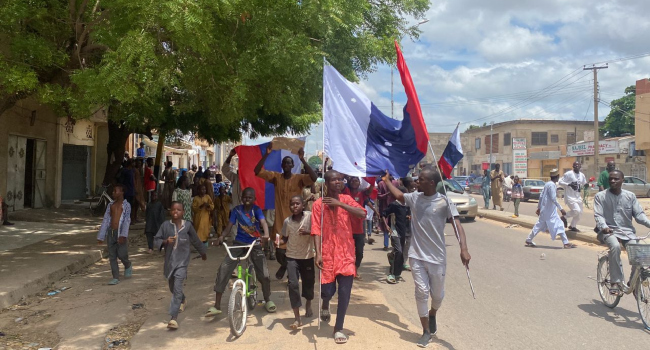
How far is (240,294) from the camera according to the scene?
531 cm

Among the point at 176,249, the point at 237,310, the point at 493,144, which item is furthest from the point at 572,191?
the point at 493,144

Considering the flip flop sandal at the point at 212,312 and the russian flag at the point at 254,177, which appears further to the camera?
the russian flag at the point at 254,177

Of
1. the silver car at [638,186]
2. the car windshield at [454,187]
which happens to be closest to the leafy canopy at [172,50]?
the car windshield at [454,187]

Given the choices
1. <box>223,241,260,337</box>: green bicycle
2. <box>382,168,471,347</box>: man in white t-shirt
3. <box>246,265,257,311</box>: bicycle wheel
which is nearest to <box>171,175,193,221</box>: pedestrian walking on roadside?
<box>246,265,257,311</box>: bicycle wheel

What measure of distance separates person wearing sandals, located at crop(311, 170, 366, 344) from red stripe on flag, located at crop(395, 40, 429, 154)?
1097mm

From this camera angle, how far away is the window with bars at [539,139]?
55.8m

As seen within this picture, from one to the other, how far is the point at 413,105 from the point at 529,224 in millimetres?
11323

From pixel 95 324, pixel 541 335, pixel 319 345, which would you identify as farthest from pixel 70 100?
pixel 541 335

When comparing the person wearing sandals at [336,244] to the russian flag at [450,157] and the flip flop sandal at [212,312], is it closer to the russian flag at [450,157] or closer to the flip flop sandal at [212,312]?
the flip flop sandal at [212,312]

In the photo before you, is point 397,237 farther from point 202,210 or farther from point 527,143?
point 527,143

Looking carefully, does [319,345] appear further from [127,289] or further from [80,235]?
[80,235]

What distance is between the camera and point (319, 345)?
4926 mm

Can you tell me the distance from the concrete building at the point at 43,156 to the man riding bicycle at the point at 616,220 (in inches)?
544

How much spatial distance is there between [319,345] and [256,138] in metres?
12.3
